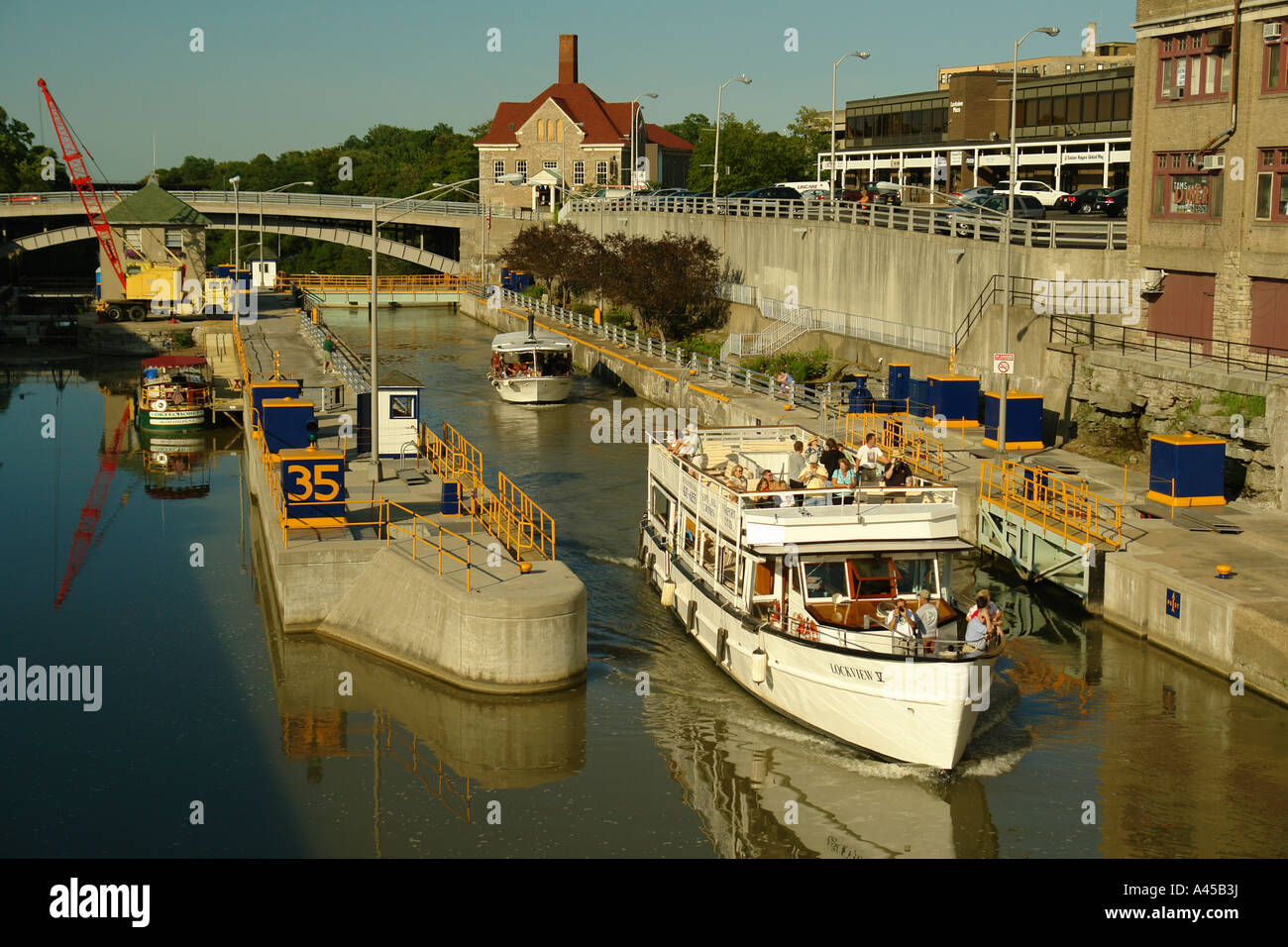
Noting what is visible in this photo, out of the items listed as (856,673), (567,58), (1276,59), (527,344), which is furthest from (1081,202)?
(567,58)

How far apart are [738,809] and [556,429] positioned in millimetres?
32529

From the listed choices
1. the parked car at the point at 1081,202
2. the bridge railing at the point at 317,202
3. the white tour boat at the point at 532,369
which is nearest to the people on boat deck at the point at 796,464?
the white tour boat at the point at 532,369

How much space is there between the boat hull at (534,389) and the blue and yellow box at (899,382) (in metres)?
16.7

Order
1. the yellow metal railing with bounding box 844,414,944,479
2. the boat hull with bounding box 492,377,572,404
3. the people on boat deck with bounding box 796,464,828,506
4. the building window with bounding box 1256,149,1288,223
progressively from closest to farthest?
the people on boat deck with bounding box 796,464,828,506 < the yellow metal railing with bounding box 844,414,944,479 < the building window with bounding box 1256,149,1288,223 < the boat hull with bounding box 492,377,572,404

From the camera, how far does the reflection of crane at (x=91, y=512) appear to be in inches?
1281

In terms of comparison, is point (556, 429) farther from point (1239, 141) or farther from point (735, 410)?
point (1239, 141)

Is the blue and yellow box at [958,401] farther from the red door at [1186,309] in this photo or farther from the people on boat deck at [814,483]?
the people on boat deck at [814,483]

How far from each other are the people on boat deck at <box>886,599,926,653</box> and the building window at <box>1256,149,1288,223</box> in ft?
69.2

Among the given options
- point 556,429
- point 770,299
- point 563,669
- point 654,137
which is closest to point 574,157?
point 654,137

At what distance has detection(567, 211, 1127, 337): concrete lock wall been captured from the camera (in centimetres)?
4412

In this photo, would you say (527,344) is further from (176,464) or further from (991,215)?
(991,215)

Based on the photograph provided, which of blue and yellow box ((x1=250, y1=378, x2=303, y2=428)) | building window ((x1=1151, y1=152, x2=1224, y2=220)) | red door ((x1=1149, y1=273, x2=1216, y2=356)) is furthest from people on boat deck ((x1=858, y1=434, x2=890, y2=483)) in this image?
blue and yellow box ((x1=250, y1=378, x2=303, y2=428))

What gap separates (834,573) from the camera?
22594 mm

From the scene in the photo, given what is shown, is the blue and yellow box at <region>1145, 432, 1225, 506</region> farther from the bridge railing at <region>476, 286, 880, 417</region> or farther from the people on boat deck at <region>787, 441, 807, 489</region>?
the bridge railing at <region>476, 286, 880, 417</region>
